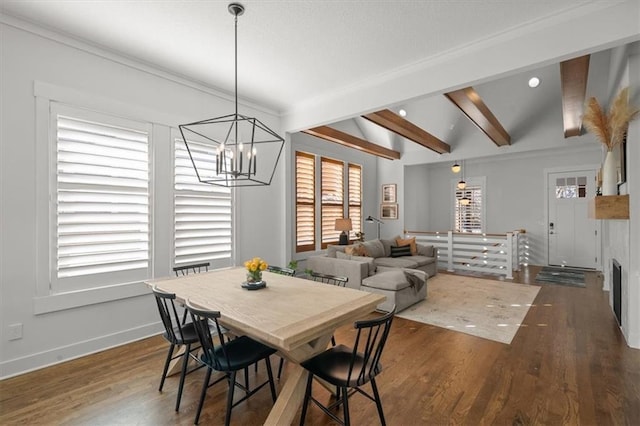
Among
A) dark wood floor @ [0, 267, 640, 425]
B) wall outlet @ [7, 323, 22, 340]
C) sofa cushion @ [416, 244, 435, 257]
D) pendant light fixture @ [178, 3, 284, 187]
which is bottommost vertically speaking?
dark wood floor @ [0, 267, 640, 425]

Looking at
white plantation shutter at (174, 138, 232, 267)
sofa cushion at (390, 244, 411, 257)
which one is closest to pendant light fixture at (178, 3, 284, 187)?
white plantation shutter at (174, 138, 232, 267)

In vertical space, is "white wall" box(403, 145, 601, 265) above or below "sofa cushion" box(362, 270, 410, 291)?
above

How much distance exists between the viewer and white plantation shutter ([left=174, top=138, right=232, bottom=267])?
3807mm

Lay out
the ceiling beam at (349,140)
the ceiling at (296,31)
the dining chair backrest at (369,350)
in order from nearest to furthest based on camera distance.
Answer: the dining chair backrest at (369,350)
the ceiling at (296,31)
the ceiling beam at (349,140)

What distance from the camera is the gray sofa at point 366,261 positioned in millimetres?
4754

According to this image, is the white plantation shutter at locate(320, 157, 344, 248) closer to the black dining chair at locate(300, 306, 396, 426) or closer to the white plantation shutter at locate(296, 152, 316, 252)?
the white plantation shutter at locate(296, 152, 316, 252)

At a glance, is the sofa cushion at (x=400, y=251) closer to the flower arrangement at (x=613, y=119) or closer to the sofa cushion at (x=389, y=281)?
the sofa cushion at (x=389, y=281)

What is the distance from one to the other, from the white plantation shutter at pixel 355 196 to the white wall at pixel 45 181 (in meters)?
4.74

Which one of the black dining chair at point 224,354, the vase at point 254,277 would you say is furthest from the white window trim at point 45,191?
the vase at point 254,277

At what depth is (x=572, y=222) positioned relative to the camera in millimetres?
7453

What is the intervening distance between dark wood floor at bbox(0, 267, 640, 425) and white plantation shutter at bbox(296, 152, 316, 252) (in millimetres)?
3049

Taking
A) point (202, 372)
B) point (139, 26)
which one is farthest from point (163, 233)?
point (139, 26)

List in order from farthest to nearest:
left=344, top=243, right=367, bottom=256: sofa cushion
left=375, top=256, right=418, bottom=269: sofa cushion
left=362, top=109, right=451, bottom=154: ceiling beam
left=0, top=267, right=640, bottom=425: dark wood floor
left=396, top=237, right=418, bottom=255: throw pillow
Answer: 1. left=396, top=237, right=418, bottom=255: throw pillow
2. left=375, top=256, right=418, bottom=269: sofa cushion
3. left=344, top=243, right=367, bottom=256: sofa cushion
4. left=362, top=109, right=451, bottom=154: ceiling beam
5. left=0, top=267, right=640, bottom=425: dark wood floor

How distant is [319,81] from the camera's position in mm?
4000
